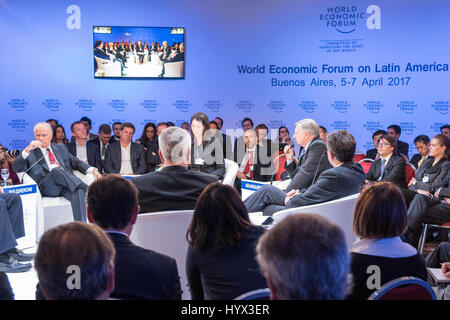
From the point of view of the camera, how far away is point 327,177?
3.94m

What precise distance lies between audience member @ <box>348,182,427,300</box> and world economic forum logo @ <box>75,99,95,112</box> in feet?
27.0

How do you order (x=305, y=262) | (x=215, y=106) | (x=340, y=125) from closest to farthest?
(x=305, y=262) → (x=340, y=125) → (x=215, y=106)

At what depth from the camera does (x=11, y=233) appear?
15.4 feet

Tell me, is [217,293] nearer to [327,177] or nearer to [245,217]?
[245,217]

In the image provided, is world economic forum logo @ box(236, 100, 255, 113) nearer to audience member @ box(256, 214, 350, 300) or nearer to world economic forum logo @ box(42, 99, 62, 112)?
world economic forum logo @ box(42, 99, 62, 112)

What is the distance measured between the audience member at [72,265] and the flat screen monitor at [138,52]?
8.52m

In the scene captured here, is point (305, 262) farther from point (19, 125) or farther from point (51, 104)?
point (19, 125)

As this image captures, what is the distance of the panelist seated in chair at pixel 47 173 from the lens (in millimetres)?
5605

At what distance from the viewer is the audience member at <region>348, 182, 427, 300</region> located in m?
1.97

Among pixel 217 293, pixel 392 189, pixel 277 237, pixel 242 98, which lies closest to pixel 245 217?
pixel 217 293

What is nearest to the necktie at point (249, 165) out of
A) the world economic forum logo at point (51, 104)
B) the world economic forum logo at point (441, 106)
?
the world economic forum logo at point (441, 106)

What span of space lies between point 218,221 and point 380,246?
71cm

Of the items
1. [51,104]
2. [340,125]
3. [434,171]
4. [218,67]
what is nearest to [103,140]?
[51,104]

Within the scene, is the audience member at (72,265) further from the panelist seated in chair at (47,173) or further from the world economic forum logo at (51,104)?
the world economic forum logo at (51,104)
